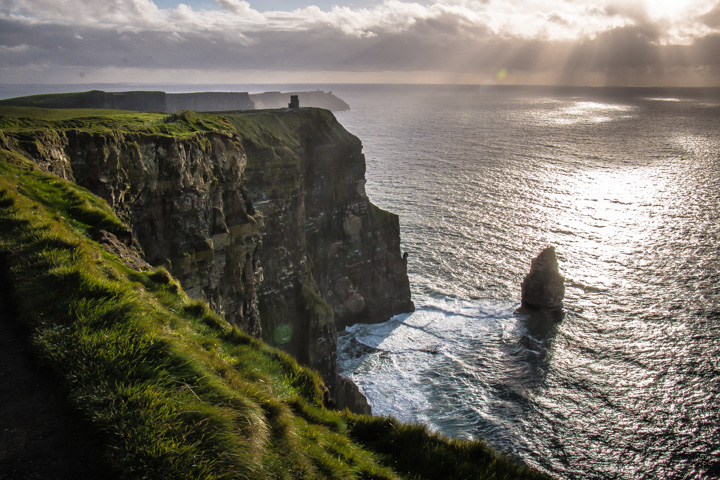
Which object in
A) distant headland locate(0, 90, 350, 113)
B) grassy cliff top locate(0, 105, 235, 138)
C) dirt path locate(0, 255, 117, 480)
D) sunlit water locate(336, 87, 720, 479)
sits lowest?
sunlit water locate(336, 87, 720, 479)

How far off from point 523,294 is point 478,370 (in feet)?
52.0

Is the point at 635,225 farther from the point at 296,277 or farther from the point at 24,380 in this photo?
the point at 24,380

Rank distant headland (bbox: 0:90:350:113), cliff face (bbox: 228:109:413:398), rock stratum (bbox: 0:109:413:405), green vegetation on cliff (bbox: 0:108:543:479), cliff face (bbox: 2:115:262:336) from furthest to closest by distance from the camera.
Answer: distant headland (bbox: 0:90:350:113)
cliff face (bbox: 228:109:413:398)
rock stratum (bbox: 0:109:413:405)
cliff face (bbox: 2:115:262:336)
green vegetation on cliff (bbox: 0:108:543:479)

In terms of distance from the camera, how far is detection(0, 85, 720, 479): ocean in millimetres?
35156

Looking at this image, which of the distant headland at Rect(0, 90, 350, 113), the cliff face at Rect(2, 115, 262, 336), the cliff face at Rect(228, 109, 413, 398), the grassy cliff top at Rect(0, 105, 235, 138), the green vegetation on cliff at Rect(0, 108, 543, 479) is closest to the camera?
the green vegetation on cliff at Rect(0, 108, 543, 479)

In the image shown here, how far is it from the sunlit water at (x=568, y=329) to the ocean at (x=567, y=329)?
0.18 meters

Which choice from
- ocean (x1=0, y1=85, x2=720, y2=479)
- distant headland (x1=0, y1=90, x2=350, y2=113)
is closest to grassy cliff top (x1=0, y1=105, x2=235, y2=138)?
ocean (x1=0, y1=85, x2=720, y2=479)

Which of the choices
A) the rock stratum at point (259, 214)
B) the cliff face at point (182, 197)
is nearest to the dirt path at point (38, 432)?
the rock stratum at point (259, 214)

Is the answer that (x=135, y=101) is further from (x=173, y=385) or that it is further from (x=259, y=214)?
(x=173, y=385)

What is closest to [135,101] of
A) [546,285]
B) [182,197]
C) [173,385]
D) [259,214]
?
[259,214]

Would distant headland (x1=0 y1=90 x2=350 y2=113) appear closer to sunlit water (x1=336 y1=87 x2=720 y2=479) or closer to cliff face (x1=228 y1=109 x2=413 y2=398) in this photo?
cliff face (x1=228 y1=109 x2=413 y2=398)

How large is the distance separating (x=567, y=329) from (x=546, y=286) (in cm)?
584

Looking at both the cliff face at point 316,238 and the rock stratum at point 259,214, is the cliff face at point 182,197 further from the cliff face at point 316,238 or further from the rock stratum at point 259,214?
the cliff face at point 316,238

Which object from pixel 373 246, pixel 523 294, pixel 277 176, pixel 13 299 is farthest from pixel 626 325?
pixel 13 299
